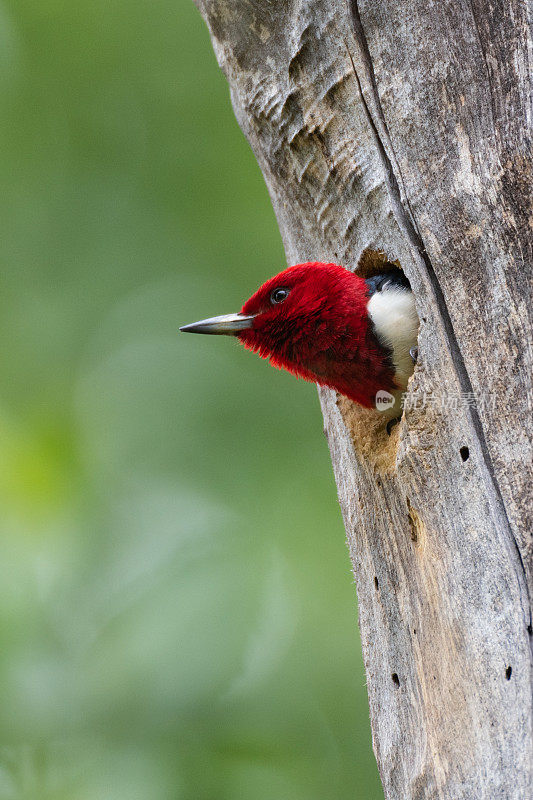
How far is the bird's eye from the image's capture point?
114 inches

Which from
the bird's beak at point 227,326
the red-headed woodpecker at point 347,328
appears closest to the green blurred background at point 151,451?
the bird's beak at point 227,326

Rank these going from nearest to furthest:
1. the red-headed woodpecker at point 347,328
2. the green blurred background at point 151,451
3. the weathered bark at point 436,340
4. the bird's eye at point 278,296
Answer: the weathered bark at point 436,340 → the red-headed woodpecker at point 347,328 → the bird's eye at point 278,296 → the green blurred background at point 151,451

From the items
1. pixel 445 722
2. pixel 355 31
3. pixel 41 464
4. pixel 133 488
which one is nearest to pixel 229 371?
pixel 133 488

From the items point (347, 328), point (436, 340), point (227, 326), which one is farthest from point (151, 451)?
point (436, 340)

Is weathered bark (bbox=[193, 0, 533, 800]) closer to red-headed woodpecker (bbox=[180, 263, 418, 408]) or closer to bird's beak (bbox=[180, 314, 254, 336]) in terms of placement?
red-headed woodpecker (bbox=[180, 263, 418, 408])

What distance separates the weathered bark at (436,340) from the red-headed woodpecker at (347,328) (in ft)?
0.37

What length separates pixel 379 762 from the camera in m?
2.34

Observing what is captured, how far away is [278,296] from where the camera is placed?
2.94 meters

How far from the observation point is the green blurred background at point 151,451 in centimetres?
530

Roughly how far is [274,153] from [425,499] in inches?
49.8

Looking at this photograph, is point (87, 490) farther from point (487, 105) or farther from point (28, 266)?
point (487, 105)

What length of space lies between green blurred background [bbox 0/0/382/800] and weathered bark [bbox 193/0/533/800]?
2962 millimetres

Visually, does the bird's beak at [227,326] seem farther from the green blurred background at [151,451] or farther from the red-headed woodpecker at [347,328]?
the green blurred background at [151,451]

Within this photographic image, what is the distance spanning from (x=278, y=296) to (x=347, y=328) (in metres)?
0.28
